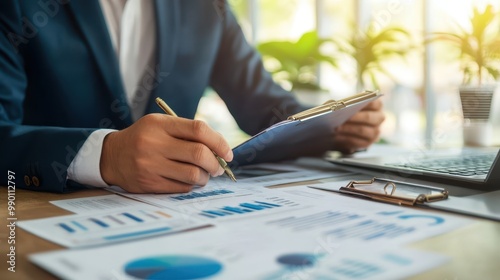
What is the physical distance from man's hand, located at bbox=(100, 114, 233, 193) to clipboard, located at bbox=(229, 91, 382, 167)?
0.07 metres

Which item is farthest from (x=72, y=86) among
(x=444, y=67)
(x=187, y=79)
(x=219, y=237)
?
(x=444, y=67)

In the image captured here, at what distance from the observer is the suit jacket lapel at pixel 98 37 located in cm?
121

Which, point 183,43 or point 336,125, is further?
point 183,43

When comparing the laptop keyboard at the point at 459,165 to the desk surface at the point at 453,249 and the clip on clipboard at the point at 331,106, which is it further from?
the desk surface at the point at 453,249

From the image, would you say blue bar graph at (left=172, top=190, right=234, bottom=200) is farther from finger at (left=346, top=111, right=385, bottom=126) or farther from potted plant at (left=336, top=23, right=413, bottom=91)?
potted plant at (left=336, top=23, right=413, bottom=91)

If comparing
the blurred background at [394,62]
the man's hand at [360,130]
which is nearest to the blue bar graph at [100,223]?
the man's hand at [360,130]

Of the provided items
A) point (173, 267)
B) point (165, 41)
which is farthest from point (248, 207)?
point (165, 41)

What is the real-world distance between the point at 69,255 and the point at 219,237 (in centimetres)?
14

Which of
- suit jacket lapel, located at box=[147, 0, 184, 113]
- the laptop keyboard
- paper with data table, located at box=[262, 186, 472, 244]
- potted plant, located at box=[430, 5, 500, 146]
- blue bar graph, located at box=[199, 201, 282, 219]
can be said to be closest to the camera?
paper with data table, located at box=[262, 186, 472, 244]

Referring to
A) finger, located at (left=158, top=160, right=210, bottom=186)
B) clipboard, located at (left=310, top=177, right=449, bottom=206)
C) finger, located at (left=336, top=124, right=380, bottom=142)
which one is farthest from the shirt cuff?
finger, located at (left=336, top=124, right=380, bottom=142)

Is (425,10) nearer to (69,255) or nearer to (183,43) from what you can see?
(183,43)

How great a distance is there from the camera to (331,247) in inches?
19.4

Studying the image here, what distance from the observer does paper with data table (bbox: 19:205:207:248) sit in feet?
1.75

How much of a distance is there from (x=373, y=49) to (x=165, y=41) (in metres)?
2.16
